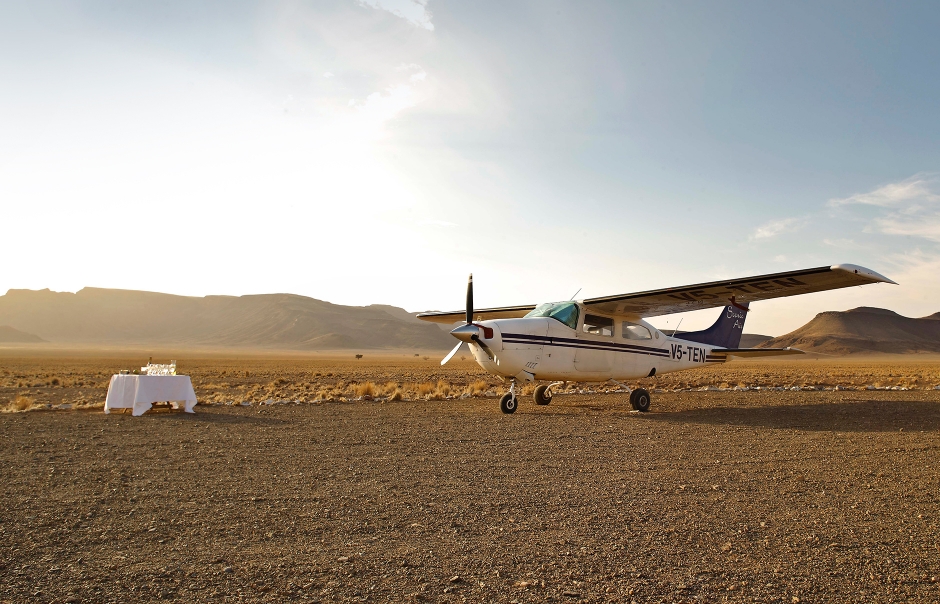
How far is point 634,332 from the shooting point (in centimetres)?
1469

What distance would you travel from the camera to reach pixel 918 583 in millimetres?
3361

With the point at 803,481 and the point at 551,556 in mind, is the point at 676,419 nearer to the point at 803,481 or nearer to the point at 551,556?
the point at 803,481

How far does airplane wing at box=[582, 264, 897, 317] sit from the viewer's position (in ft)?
34.9

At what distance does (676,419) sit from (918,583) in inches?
343

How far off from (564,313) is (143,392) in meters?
9.87

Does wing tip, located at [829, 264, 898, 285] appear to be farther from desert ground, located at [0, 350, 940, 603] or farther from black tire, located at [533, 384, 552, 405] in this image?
black tire, located at [533, 384, 552, 405]

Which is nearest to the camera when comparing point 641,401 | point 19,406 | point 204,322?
point 19,406

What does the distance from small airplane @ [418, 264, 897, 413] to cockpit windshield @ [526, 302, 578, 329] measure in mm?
25

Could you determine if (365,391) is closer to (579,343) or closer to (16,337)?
(579,343)

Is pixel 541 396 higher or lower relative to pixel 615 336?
lower

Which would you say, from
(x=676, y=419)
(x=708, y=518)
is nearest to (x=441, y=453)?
(x=708, y=518)

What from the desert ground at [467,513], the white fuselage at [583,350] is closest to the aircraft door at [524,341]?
the white fuselage at [583,350]

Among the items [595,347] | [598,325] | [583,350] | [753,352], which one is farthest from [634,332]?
[753,352]

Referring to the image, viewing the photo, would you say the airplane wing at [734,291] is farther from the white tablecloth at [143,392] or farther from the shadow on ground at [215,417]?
the white tablecloth at [143,392]
